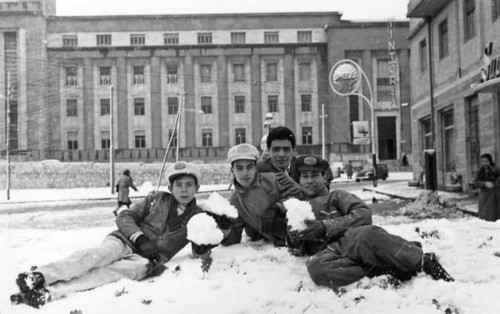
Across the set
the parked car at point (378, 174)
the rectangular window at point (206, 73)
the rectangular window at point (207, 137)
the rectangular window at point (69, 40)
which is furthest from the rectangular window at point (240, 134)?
the rectangular window at point (69, 40)

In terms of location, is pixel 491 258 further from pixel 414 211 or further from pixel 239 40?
pixel 239 40

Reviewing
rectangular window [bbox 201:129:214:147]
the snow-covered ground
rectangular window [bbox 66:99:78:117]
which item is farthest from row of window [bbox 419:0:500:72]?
rectangular window [bbox 66:99:78:117]

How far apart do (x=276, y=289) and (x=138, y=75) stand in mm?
48713

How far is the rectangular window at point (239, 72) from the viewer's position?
166ft

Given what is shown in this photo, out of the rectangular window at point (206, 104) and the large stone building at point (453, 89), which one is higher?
the rectangular window at point (206, 104)

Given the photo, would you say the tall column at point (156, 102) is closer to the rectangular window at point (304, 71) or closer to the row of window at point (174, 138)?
the row of window at point (174, 138)

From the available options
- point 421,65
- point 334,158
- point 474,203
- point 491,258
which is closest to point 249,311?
point 491,258

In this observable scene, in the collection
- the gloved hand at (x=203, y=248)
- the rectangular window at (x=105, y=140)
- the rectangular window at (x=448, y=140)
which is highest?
the rectangular window at (x=105, y=140)

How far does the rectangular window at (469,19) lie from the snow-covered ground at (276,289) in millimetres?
12927

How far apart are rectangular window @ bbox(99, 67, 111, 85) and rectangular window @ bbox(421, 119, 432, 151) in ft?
120

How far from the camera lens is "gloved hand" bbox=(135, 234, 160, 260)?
526 cm

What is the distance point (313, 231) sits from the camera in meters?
4.69

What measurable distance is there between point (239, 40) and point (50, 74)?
1995 cm

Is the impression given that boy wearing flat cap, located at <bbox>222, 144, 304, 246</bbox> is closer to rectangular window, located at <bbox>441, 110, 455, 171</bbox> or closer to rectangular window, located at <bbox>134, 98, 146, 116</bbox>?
rectangular window, located at <bbox>441, 110, 455, 171</bbox>
